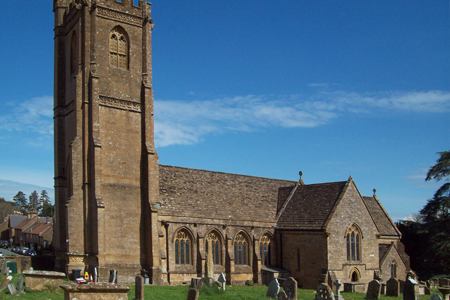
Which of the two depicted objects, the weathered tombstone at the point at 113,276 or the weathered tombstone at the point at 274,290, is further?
the weathered tombstone at the point at 113,276

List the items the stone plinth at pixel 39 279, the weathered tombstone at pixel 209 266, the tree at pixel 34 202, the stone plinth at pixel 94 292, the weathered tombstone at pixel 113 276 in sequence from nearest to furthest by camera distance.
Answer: the stone plinth at pixel 94 292, the stone plinth at pixel 39 279, the weathered tombstone at pixel 113 276, the weathered tombstone at pixel 209 266, the tree at pixel 34 202

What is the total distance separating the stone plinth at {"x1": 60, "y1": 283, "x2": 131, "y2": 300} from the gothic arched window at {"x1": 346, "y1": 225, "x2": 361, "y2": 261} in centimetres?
2584

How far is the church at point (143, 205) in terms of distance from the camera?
32.9 meters

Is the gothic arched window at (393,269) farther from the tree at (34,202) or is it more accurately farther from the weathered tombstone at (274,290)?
the tree at (34,202)

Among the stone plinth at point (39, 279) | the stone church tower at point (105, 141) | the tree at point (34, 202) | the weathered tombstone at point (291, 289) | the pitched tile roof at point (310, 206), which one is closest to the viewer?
the stone plinth at point (39, 279)

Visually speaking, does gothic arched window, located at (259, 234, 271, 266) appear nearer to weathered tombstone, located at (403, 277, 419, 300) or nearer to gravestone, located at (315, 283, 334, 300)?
gravestone, located at (315, 283, 334, 300)

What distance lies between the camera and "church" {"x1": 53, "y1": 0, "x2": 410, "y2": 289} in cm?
3294

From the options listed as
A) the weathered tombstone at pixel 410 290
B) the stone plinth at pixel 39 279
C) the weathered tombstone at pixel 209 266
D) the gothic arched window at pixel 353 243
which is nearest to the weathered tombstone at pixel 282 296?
the weathered tombstone at pixel 410 290

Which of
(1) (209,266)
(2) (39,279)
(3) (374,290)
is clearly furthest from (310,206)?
(2) (39,279)

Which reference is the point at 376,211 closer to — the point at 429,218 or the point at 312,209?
the point at 429,218

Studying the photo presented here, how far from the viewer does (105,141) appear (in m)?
33.8

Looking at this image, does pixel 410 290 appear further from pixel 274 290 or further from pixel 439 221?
pixel 439 221

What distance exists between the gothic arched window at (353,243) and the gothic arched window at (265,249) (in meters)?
6.60

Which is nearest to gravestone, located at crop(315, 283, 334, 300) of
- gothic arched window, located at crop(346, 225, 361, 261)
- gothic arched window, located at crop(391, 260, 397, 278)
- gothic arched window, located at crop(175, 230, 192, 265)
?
gothic arched window, located at crop(175, 230, 192, 265)
